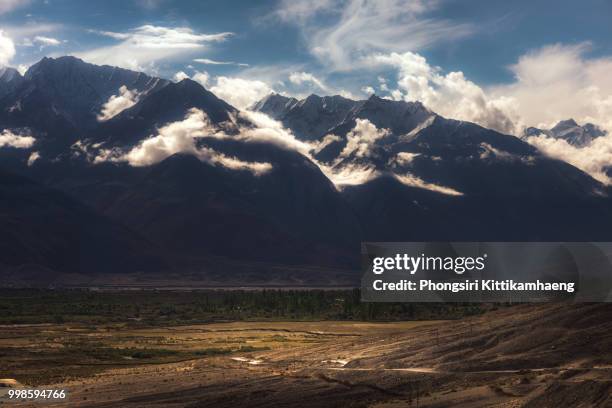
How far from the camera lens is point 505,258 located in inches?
5827

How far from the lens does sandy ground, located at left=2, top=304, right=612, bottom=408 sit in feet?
274

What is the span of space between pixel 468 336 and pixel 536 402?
103 ft

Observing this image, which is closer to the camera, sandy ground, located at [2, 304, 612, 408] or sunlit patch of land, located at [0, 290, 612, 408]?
sandy ground, located at [2, 304, 612, 408]

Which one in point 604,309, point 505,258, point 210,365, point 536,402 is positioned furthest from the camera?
point 505,258

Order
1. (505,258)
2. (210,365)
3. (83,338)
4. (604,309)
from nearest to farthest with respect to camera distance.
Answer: (604,309) < (210,365) < (505,258) < (83,338)

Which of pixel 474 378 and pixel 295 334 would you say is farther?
pixel 295 334

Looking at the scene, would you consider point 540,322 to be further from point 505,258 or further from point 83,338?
point 83,338

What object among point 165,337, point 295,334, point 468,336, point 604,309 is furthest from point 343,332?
point 604,309

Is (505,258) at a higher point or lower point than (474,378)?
higher

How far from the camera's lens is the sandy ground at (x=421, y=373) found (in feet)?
274

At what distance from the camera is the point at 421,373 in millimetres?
95938

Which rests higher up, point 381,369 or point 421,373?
point 421,373

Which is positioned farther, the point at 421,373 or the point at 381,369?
the point at 381,369

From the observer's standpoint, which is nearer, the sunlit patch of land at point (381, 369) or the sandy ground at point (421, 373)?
the sandy ground at point (421, 373)
